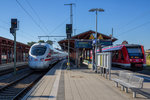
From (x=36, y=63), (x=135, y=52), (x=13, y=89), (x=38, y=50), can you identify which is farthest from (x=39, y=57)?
(x=135, y=52)

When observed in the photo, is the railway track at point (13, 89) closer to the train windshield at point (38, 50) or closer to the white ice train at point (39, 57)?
the white ice train at point (39, 57)

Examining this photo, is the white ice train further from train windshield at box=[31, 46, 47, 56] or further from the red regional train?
the red regional train

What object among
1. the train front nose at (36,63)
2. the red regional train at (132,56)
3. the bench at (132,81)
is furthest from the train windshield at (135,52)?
the train front nose at (36,63)

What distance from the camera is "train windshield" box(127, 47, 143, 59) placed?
47.5 feet

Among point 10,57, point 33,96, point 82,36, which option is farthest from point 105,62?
point 10,57

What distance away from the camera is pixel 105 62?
9.50m

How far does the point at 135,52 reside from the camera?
1468cm

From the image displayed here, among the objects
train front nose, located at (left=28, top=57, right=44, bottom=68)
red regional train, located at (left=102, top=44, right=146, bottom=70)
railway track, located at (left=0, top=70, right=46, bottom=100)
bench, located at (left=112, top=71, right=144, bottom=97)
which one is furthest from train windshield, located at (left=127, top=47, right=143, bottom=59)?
railway track, located at (left=0, top=70, right=46, bottom=100)

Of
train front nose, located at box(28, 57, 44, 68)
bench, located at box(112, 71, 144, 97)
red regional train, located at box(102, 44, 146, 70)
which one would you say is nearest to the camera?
bench, located at box(112, 71, 144, 97)

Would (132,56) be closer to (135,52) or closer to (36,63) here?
(135,52)

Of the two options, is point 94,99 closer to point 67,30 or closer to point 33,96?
point 33,96

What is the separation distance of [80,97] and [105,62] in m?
4.71

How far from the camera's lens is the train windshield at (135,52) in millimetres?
14469

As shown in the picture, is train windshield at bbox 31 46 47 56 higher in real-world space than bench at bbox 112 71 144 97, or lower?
higher
